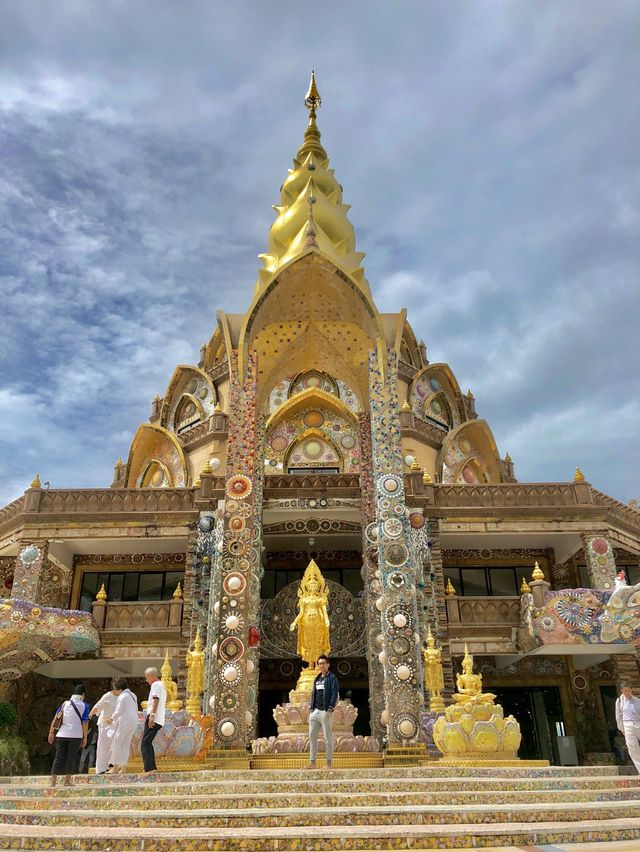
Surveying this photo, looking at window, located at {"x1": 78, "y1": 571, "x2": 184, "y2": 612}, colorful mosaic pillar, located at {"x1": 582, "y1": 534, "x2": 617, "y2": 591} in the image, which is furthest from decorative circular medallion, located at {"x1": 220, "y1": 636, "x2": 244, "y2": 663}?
colorful mosaic pillar, located at {"x1": 582, "y1": 534, "x2": 617, "y2": 591}

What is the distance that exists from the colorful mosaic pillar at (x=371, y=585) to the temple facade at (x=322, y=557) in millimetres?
47

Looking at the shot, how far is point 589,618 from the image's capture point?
52.9 feet

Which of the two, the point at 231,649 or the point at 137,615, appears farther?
the point at 137,615

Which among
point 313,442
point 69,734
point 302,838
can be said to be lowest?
point 302,838

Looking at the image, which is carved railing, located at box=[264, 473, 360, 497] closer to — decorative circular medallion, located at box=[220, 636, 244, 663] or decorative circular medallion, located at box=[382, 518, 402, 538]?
decorative circular medallion, located at box=[382, 518, 402, 538]

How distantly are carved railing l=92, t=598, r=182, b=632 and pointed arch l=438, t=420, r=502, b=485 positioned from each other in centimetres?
1088

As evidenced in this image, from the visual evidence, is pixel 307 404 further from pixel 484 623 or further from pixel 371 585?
pixel 371 585

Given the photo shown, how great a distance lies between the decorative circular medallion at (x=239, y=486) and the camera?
1380cm

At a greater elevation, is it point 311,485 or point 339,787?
point 311,485

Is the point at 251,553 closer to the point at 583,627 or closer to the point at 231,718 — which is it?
the point at 231,718

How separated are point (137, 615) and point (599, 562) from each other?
11798 millimetres

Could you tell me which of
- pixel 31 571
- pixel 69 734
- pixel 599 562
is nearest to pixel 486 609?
pixel 599 562

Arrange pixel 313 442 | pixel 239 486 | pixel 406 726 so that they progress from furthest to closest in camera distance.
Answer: pixel 313 442
pixel 239 486
pixel 406 726

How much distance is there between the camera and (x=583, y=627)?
52.6 feet
